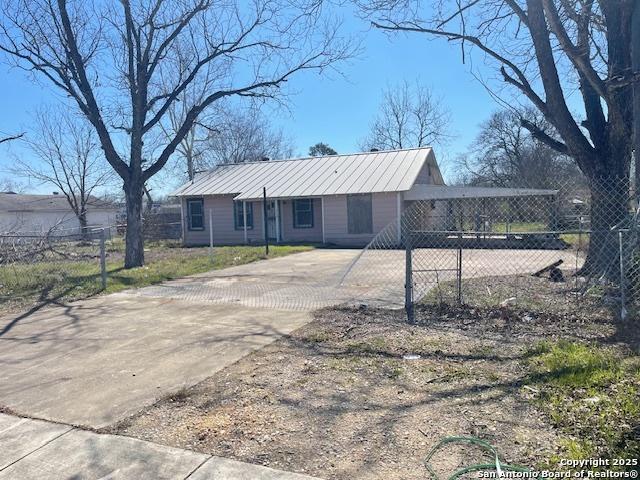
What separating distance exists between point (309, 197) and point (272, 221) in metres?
2.94

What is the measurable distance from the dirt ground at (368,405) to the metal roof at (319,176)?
14994 mm

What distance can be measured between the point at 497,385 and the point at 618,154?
5591mm

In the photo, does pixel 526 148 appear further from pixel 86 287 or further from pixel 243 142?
pixel 86 287

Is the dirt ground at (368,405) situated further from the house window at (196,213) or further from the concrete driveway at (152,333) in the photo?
the house window at (196,213)

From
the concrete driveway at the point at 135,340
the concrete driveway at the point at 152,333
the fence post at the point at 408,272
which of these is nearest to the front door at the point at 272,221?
the concrete driveway at the point at 152,333

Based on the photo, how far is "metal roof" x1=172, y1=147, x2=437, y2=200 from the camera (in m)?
21.4

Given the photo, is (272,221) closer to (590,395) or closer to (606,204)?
(606,204)

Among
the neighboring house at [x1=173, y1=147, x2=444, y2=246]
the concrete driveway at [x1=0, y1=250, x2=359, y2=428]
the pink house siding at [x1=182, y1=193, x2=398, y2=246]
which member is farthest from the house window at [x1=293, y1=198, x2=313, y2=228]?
the concrete driveway at [x1=0, y1=250, x2=359, y2=428]

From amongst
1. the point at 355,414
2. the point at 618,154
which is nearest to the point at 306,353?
the point at 355,414

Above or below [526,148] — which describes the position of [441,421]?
below

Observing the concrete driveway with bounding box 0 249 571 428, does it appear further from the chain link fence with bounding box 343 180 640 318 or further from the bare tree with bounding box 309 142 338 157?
the bare tree with bounding box 309 142 338 157

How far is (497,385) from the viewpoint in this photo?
4129mm

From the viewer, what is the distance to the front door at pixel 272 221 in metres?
23.7

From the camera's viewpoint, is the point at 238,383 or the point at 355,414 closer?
the point at 355,414
